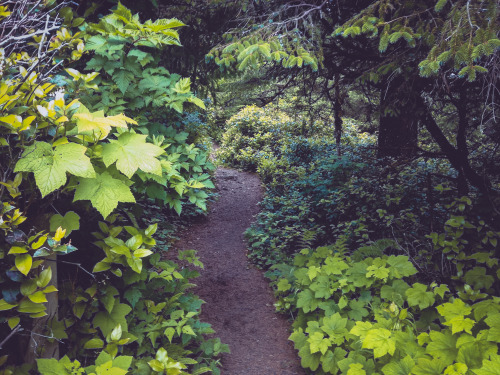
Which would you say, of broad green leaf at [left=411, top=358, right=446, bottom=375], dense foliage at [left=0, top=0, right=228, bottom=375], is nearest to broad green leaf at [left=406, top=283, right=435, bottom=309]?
broad green leaf at [left=411, top=358, right=446, bottom=375]

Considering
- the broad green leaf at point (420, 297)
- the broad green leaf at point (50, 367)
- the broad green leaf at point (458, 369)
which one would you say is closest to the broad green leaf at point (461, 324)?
the broad green leaf at point (458, 369)

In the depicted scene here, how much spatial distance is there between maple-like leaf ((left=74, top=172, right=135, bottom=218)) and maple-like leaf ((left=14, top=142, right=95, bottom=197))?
183mm

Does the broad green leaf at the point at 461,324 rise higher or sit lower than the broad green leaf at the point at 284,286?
higher

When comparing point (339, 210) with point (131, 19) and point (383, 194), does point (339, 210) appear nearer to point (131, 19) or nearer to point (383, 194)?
point (383, 194)

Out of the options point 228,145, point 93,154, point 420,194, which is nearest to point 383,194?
point 420,194

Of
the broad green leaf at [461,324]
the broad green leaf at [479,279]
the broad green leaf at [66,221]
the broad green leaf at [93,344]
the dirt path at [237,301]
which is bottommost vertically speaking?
the dirt path at [237,301]

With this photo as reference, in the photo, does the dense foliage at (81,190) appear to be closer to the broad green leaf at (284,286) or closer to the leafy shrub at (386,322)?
the leafy shrub at (386,322)

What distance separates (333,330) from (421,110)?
3354 mm

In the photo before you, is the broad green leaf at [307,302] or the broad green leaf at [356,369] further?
the broad green leaf at [307,302]

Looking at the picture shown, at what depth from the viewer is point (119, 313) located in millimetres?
2414

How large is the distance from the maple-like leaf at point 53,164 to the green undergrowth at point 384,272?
8.59 ft

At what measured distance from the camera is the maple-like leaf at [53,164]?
1.71 metres

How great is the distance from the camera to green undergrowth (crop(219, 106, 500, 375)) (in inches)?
109

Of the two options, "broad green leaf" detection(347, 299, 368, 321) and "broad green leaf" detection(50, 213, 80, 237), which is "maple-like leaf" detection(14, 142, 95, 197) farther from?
"broad green leaf" detection(347, 299, 368, 321)
